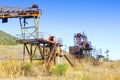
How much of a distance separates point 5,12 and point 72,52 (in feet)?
81.7

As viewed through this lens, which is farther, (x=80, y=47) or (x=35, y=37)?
(x=80, y=47)

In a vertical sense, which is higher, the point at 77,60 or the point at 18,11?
the point at 18,11

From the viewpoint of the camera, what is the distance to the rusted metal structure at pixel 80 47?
68.1 metres

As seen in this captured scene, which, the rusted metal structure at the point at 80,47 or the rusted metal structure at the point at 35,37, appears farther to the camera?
the rusted metal structure at the point at 80,47

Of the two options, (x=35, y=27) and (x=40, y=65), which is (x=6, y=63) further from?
(x=35, y=27)

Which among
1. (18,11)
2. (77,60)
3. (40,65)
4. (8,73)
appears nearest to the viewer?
(8,73)

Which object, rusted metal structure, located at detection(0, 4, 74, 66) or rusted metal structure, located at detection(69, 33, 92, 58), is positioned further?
rusted metal structure, located at detection(69, 33, 92, 58)

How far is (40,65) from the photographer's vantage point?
131ft

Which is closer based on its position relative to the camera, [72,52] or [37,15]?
[37,15]

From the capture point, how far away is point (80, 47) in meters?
68.8

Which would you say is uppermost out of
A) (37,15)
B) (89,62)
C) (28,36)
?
(37,15)

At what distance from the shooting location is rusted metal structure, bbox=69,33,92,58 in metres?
68.1

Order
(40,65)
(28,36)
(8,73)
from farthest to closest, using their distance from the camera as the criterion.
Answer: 1. (28,36)
2. (40,65)
3. (8,73)

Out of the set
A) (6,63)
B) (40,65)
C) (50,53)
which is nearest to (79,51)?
(50,53)
